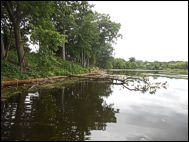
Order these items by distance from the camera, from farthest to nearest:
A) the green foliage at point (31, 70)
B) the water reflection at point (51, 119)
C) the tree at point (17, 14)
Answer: the tree at point (17, 14) → the green foliage at point (31, 70) → the water reflection at point (51, 119)

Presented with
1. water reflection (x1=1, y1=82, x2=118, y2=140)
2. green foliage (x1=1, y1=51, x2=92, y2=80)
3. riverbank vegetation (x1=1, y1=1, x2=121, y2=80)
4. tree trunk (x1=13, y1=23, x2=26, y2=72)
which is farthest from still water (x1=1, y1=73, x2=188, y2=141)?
tree trunk (x1=13, y1=23, x2=26, y2=72)

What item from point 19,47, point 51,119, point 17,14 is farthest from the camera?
point 19,47

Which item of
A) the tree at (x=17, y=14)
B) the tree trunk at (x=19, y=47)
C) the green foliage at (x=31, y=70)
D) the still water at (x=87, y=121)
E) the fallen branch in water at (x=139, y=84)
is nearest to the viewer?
the still water at (x=87, y=121)

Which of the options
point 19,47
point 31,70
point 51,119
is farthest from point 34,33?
point 51,119

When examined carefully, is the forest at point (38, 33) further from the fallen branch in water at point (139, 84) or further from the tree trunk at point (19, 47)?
the fallen branch in water at point (139, 84)

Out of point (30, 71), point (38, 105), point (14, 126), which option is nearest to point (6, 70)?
point (30, 71)

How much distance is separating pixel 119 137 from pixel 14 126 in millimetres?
3463

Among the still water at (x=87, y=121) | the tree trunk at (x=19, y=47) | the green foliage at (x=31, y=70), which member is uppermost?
the tree trunk at (x=19, y=47)

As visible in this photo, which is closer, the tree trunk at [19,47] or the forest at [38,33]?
the forest at [38,33]

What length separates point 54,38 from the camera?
25.9 metres

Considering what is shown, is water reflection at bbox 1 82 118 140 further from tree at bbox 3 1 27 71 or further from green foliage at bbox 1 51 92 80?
tree at bbox 3 1 27 71

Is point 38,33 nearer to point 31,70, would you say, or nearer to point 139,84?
point 31,70

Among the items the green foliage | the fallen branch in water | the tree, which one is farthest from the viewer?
the fallen branch in water

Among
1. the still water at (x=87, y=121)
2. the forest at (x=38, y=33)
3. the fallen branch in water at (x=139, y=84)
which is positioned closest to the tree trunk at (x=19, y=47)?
the forest at (x=38, y=33)
